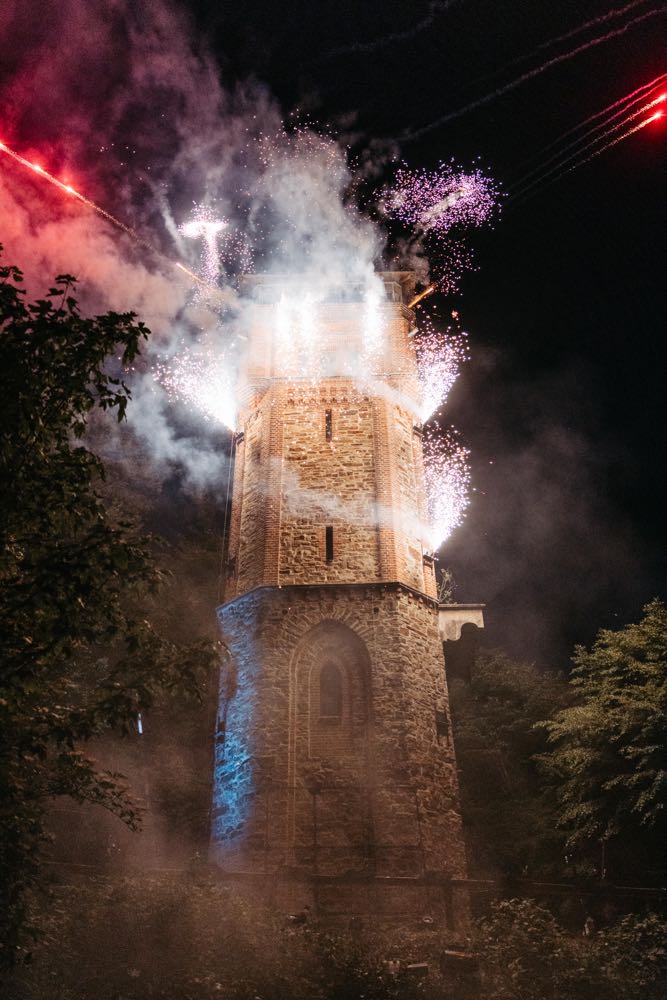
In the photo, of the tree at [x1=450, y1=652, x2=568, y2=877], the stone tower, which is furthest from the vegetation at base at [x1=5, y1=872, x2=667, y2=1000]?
the tree at [x1=450, y1=652, x2=568, y2=877]

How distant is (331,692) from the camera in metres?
16.1

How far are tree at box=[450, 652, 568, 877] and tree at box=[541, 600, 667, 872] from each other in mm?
1499

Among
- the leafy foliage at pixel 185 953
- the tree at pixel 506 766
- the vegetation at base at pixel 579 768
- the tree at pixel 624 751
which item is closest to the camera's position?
the leafy foliage at pixel 185 953

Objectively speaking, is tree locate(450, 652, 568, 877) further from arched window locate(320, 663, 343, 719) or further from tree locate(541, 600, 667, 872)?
arched window locate(320, 663, 343, 719)

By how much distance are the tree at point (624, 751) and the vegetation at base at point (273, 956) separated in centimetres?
225

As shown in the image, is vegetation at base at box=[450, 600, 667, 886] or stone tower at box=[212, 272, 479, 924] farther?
vegetation at base at box=[450, 600, 667, 886]

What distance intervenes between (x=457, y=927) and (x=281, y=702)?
18.0 ft

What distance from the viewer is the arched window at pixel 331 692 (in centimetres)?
1584

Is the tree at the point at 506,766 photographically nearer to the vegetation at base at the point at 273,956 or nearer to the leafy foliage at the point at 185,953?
the vegetation at base at the point at 273,956

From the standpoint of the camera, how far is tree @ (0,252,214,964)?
637cm

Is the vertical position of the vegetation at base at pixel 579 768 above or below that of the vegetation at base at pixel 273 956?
above

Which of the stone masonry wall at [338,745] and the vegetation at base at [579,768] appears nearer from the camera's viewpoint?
the stone masonry wall at [338,745]

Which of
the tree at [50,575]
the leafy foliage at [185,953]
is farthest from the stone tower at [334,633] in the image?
the tree at [50,575]

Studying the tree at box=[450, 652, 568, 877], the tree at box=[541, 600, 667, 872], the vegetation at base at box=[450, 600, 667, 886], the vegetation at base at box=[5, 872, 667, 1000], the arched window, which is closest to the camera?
the vegetation at base at box=[5, 872, 667, 1000]
